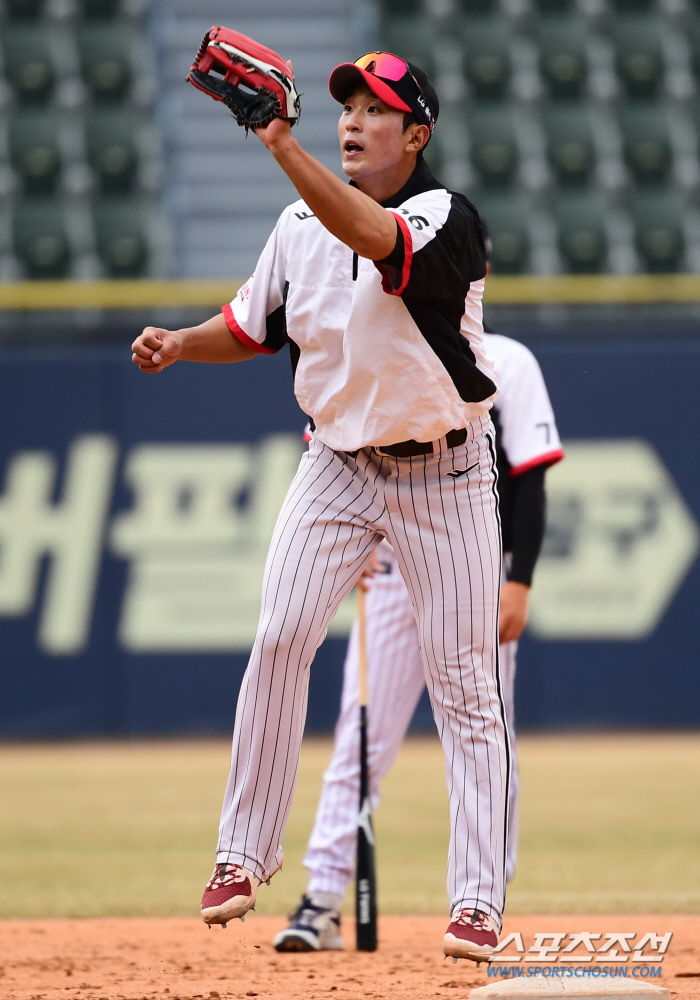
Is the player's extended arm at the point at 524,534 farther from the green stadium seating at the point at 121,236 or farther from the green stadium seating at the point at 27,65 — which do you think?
the green stadium seating at the point at 27,65

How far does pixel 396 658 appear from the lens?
3.85 m

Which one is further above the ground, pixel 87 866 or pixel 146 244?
pixel 146 244

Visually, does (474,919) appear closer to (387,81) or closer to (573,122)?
(387,81)

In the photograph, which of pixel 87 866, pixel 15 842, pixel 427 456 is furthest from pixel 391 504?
pixel 15 842

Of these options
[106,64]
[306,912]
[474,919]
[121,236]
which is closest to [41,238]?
[121,236]

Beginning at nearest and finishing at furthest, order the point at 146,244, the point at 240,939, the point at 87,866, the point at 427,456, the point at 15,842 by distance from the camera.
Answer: the point at 427,456, the point at 240,939, the point at 87,866, the point at 15,842, the point at 146,244

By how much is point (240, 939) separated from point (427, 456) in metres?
1.60

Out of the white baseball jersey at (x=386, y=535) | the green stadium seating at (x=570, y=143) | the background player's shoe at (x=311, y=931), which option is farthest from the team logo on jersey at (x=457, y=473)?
the green stadium seating at (x=570, y=143)

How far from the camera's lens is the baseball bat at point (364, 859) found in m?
3.55

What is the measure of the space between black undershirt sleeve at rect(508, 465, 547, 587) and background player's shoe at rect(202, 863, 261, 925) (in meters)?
1.32

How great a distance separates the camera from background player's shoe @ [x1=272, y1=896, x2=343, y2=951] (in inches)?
141

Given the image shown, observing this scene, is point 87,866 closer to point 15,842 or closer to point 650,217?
point 15,842

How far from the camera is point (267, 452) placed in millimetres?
7852

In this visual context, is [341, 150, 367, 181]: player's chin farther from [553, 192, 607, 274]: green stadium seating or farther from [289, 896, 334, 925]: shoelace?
[553, 192, 607, 274]: green stadium seating
